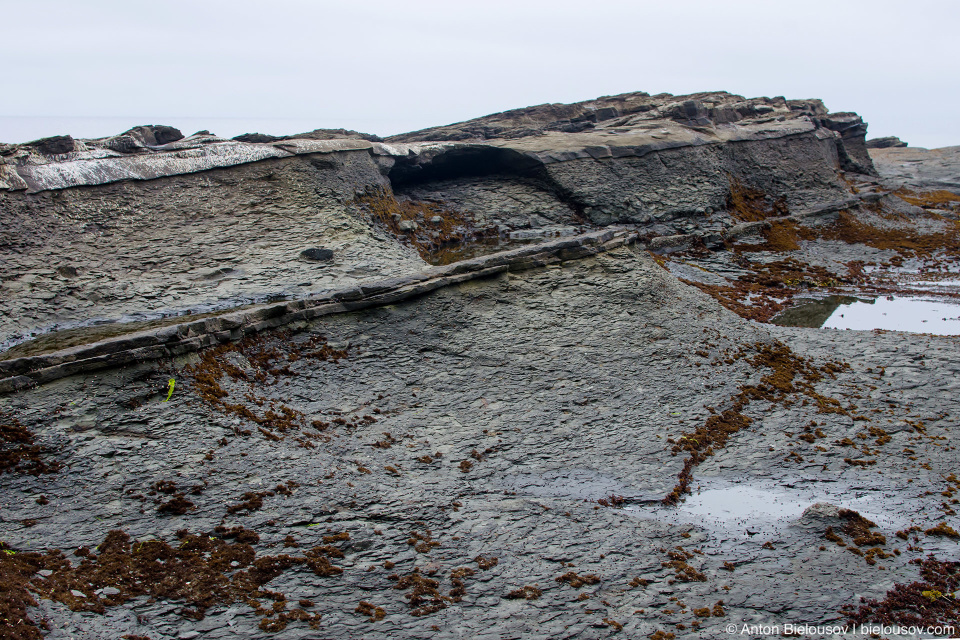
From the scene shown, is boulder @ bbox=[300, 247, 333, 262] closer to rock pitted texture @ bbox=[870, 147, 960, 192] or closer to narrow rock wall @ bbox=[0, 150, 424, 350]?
narrow rock wall @ bbox=[0, 150, 424, 350]

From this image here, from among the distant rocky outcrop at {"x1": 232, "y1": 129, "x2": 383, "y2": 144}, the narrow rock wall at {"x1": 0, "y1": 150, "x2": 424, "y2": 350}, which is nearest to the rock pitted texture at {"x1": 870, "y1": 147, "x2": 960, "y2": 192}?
the distant rocky outcrop at {"x1": 232, "y1": 129, "x2": 383, "y2": 144}

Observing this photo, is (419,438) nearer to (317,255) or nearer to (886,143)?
(317,255)

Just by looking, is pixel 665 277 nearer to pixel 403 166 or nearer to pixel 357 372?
pixel 357 372

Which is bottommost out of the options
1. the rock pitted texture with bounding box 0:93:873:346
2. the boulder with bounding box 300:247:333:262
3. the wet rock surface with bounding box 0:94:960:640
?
the wet rock surface with bounding box 0:94:960:640

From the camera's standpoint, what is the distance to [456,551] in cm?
694

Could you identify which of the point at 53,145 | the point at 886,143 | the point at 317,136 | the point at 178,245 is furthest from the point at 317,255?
the point at 886,143

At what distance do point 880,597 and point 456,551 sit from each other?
410 cm

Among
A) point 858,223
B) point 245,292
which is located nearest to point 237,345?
point 245,292

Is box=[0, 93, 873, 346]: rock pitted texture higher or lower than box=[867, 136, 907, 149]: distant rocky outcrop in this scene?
lower

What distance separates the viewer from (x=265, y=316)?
10812 mm

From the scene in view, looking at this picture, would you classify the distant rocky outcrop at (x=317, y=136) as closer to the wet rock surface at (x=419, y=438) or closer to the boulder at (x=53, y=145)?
the wet rock surface at (x=419, y=438)

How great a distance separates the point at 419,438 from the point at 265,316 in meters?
3.56

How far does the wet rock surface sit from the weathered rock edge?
0.05 metres

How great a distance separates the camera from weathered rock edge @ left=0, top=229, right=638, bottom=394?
8672mm
